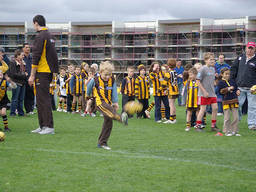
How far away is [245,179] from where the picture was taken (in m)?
5.52

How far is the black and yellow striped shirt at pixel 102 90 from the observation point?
776 cm

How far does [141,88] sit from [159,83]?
1.75 metres

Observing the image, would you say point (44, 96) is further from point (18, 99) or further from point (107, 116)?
point (18, 99)

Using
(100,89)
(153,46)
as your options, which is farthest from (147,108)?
(153,46)

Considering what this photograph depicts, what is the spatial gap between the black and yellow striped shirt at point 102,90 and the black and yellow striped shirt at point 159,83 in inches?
238

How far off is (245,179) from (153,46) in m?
73.9

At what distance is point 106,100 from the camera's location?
7.81 meters

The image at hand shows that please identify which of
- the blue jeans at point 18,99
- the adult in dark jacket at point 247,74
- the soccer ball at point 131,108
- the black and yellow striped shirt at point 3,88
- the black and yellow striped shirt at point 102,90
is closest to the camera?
the black and yellow striped shirt at point 102,90

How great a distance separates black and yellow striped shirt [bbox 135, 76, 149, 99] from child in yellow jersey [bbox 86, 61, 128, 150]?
25.0 ft

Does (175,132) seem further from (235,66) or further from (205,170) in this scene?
(205,170)

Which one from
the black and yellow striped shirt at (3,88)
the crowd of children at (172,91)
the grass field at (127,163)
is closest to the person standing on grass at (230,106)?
the crowd of children at (172,91)

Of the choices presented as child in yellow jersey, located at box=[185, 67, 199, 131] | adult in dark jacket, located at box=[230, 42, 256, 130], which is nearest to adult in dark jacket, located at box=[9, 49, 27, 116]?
child in yellow jersey, located at box=[185, 67, 199, 131]

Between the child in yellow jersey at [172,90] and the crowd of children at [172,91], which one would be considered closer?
the crowd of children at [172,91]

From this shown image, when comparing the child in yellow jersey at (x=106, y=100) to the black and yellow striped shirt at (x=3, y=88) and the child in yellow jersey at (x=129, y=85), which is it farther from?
the child in yellow jersey at (x=129, y=85)
